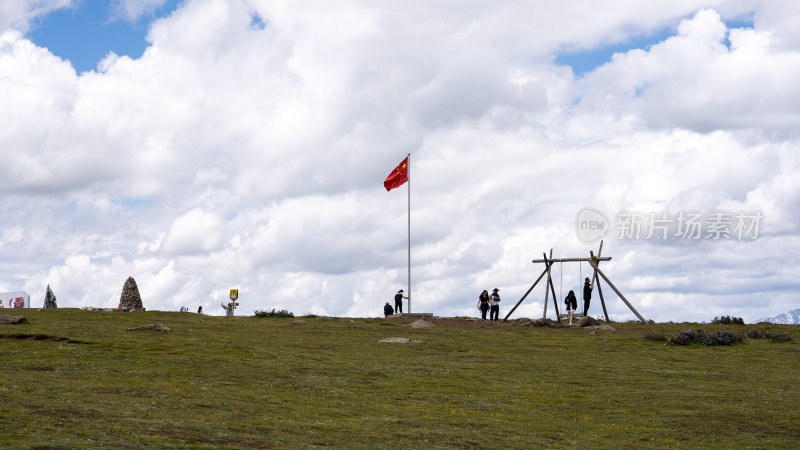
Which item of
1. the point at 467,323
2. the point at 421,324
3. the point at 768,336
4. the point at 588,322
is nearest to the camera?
the point at 768,336

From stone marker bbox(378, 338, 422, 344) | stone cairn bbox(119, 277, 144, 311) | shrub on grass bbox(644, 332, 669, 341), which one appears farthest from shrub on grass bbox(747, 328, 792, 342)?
stone cairn bbox(119, 277, 144, 311)

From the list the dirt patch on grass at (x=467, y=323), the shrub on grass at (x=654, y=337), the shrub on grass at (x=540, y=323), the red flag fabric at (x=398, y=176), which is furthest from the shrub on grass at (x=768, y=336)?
the red flag fabric at (x=398, y=176)

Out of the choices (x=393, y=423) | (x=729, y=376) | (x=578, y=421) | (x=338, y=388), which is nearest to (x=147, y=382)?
(x=338, y=388)

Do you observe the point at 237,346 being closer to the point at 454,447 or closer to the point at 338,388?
the point at 338,388

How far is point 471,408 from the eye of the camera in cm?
2219

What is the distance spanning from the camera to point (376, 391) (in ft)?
78.9

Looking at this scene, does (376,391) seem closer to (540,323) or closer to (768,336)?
(768,336)

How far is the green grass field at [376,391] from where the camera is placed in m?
→ 17.0

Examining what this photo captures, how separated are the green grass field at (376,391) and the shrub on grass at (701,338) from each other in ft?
2.71

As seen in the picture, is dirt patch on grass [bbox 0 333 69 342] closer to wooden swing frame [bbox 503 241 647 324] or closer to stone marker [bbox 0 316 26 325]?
stone marker [bbox 0 316 26 325]

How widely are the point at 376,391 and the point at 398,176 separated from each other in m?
36.6

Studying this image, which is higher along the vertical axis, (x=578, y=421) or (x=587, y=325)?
(x=587, y=325)

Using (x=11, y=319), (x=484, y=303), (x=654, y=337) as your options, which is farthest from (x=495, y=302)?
(x=11, y=319)

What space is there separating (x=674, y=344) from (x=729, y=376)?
390 inches
